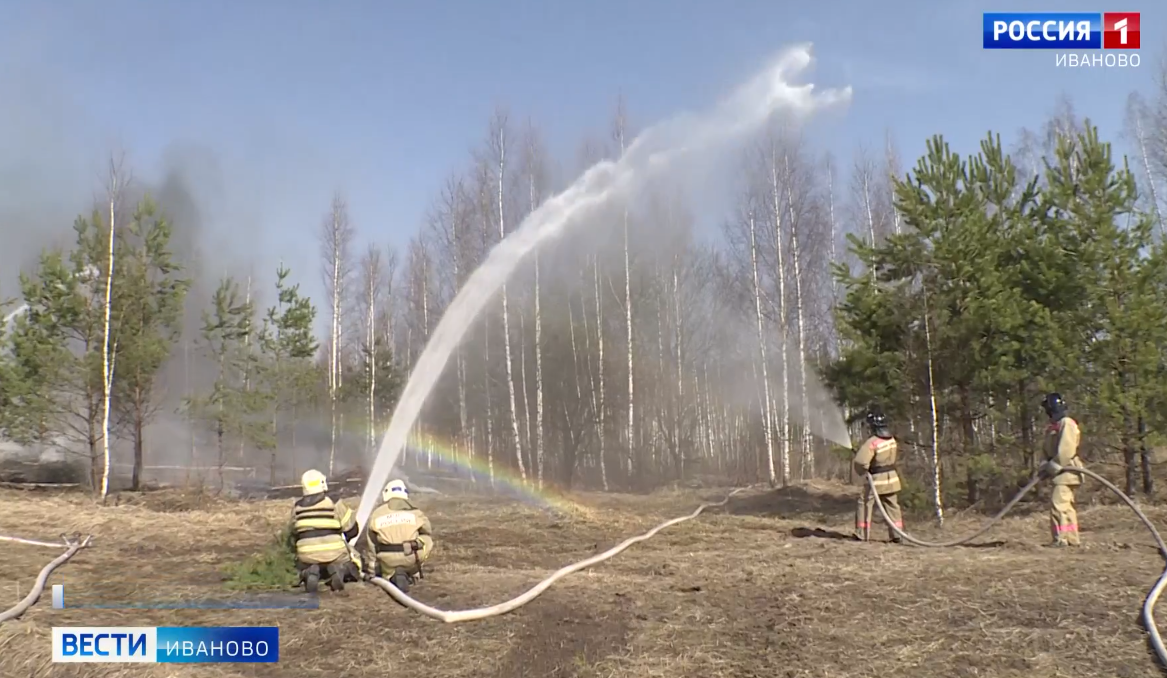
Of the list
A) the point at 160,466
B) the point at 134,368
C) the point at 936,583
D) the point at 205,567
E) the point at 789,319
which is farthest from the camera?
the point at 160,466

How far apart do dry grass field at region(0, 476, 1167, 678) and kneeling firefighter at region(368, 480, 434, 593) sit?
0.30 m

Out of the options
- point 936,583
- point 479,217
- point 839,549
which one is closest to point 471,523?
point 839,549

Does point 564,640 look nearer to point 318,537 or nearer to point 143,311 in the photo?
point 318,537

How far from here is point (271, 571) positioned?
8.41 meters

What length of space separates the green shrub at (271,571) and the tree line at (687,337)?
10.4 meters

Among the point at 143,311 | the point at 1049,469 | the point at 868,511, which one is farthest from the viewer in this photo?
the point at 143,311

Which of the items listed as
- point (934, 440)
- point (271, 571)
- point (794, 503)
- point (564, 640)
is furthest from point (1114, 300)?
point (271, 571)

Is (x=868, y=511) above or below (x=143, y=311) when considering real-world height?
below

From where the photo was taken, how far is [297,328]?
1123 inches

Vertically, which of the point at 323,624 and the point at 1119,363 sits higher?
the point at 1119,363

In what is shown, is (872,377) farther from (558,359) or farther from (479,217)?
(558,359)

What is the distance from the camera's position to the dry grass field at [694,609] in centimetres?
558

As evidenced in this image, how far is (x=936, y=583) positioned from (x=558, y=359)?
83.9 feet

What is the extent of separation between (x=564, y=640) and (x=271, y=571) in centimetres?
378
